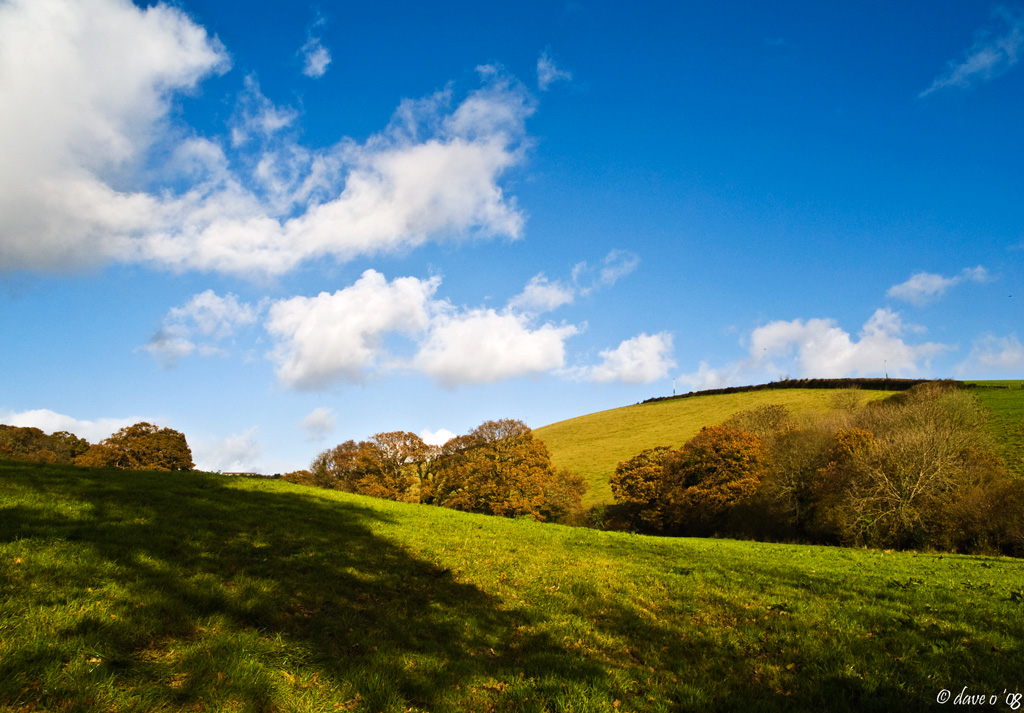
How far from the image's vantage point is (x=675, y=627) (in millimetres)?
10234

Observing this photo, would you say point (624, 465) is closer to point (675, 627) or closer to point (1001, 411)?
point (1001, 411)

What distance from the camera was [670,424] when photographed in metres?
112

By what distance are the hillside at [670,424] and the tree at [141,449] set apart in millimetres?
60392

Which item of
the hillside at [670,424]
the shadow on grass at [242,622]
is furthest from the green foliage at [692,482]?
the shadow on grass at [242,622]

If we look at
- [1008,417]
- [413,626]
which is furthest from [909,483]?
[413,626]

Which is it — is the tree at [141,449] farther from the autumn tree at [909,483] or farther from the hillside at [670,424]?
the autumn tree at [909,483]

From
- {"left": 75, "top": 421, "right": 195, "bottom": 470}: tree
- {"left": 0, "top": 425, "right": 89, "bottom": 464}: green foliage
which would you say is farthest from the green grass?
{"left": 0, "top": 425, "right": 89, "bottom": 464}: green foliage

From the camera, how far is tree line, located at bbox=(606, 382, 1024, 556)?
39125 millimetres

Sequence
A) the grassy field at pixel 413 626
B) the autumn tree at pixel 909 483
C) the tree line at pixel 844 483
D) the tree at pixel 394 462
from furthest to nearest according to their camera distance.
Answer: the tree at pixel 394 462
the autumn tree at pixel 909 483
the tree line at pixel 844 483
the grassy field at pixel 413 626

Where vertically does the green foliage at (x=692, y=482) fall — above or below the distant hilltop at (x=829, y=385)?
below

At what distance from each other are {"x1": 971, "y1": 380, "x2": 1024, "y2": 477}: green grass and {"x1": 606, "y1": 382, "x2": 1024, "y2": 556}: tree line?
8.37ft

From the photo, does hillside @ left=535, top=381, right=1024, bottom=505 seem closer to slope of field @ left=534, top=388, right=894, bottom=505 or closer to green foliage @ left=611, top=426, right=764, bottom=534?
slope of field @ left=534, top=388, right=894, bottom=505

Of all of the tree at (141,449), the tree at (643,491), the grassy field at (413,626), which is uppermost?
the tree at (141,449)

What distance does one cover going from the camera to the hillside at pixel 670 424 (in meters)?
70.2
